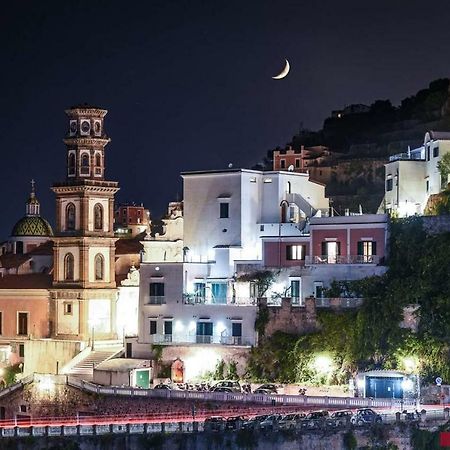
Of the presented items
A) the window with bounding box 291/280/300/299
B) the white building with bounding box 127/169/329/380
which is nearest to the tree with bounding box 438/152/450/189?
the white building with bounding box 127/169/329/380

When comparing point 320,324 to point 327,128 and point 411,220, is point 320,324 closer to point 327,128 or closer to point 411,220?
point 411,220

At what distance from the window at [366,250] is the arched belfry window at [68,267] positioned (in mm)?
19526

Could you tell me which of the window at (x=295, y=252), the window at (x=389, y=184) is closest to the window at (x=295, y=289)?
the window at (x=295, y=252)

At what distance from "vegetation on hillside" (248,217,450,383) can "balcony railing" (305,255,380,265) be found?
3.57 feet

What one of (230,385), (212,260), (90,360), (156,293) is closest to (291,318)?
(230,385)

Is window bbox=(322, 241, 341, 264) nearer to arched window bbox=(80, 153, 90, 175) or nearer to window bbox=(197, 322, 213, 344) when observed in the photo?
window bbox=(197, 322, 213, 344)

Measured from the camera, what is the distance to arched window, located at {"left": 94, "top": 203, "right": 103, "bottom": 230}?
8656cm

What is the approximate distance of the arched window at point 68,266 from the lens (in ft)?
283

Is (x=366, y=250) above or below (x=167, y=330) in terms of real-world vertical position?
above

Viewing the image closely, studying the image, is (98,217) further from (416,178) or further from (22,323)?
(416,178)

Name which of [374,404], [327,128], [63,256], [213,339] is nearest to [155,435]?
[374,404]

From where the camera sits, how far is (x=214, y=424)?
202 ft

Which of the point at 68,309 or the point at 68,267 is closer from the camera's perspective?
the point at 68,309

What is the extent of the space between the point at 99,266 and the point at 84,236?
2157 mm
